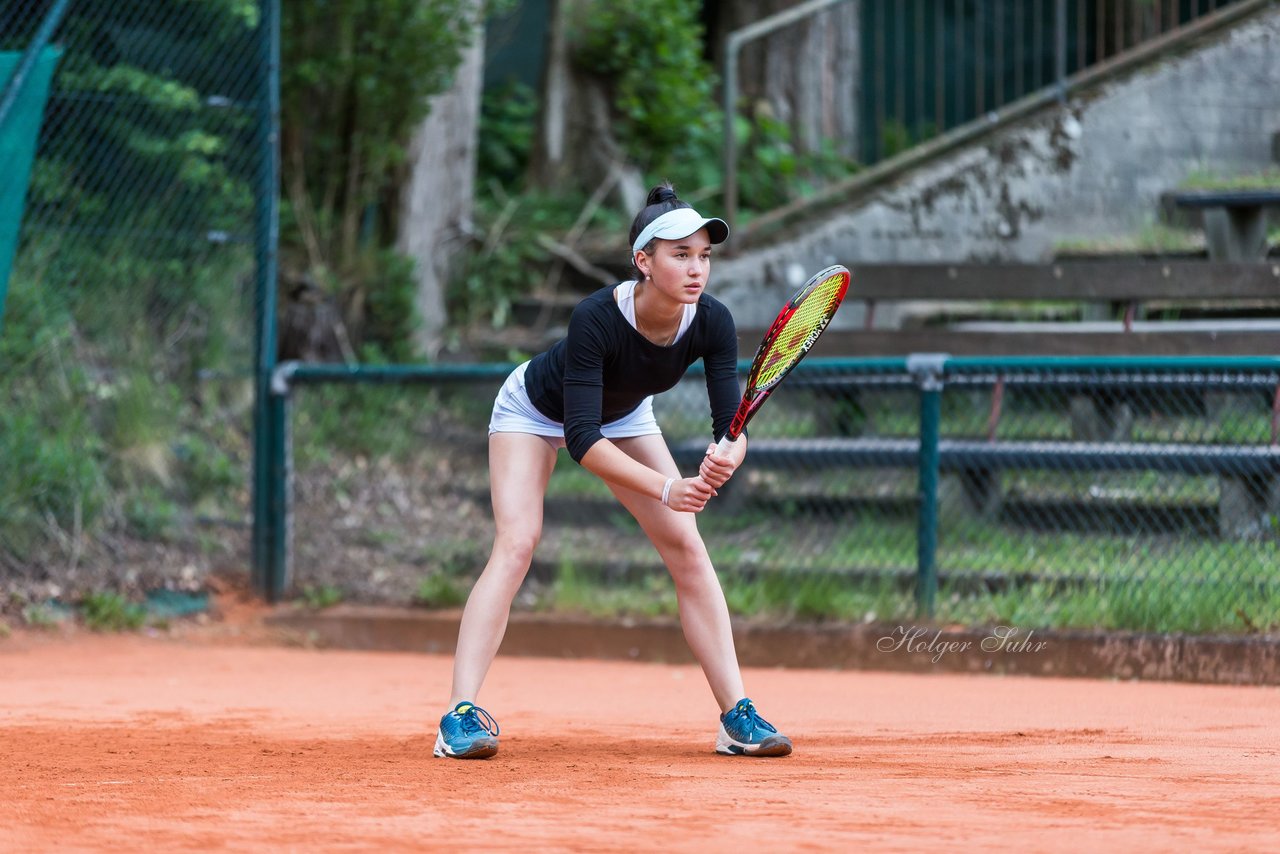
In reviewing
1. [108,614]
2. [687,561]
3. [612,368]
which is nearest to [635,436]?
[612,368]

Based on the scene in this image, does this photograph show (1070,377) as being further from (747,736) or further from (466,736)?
(466,736)

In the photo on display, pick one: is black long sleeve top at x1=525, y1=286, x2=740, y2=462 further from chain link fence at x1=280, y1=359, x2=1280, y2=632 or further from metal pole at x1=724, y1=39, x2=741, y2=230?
metal pole at x1=724, y1=39, x2=741, y2=230

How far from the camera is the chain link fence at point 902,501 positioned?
271 inches

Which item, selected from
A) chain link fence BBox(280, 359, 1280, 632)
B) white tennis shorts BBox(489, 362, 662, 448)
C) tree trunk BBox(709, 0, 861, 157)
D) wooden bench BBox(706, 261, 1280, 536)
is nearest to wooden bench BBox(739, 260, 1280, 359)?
wooden bench BBox(706, 261, 1280, 536)

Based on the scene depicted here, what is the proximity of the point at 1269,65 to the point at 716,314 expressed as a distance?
843 centimetres

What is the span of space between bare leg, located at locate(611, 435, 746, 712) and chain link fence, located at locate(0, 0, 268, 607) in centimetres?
450

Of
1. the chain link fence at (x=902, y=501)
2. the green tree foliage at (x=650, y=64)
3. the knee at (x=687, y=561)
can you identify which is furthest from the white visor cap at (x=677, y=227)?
the green tree foliage at (x=650, y=64)

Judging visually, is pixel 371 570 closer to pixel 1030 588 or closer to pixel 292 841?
pixel 1030 588

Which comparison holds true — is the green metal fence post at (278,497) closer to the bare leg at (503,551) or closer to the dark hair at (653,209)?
the bare leg at (503,551)

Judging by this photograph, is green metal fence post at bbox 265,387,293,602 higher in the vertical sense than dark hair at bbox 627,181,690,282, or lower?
lower

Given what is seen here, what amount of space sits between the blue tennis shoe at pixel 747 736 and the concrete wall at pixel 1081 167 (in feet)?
21.6

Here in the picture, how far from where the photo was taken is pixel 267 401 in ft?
27.7

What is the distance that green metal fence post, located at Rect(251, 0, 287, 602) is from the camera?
8.41 meters

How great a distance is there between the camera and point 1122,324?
9.02 meters
